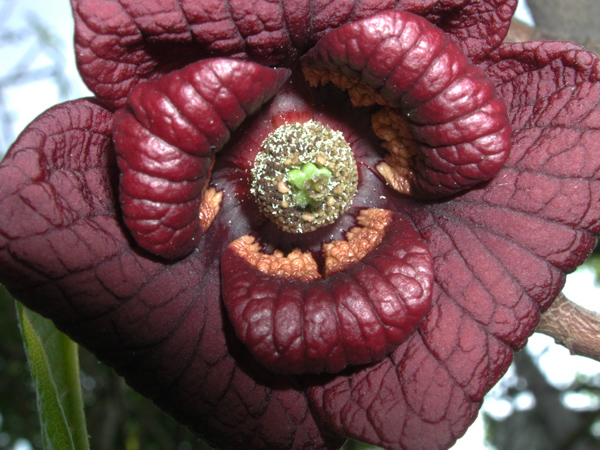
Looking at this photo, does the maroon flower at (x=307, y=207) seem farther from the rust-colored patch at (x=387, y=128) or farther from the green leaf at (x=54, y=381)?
the green leaf at (x=54, y=381)

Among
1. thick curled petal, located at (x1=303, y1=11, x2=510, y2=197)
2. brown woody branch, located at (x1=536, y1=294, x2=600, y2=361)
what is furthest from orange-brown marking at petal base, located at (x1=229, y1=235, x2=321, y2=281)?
brown woody branch, located at (x1=536, y1=294, x2=600, y2=361)

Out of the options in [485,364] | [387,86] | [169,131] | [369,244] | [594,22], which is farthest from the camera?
[594,22]

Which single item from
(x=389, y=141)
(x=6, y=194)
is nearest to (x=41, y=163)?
(x=6, y=194)

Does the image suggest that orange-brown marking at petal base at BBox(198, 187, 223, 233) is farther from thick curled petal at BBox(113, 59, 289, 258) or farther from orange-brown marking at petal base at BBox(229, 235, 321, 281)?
thick curled petal at BBox(113, 59, 289, 258)

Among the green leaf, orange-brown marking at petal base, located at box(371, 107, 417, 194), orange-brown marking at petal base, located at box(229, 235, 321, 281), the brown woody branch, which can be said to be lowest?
the green leaf

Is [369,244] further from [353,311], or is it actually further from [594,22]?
[594,22]

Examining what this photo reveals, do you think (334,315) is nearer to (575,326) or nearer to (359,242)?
(359,242)

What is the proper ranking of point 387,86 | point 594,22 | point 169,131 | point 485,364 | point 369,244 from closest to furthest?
point 169,131 → point 387,86 → point 485,364 → point 369,244 → point 594,22
